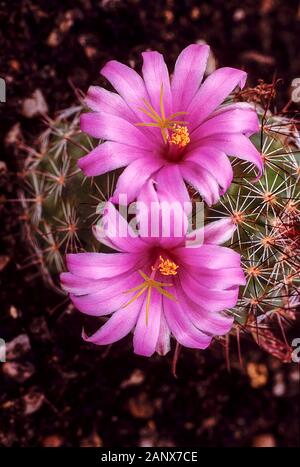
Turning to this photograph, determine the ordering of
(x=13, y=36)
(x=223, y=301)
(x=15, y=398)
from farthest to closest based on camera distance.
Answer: (x=13, y=36)
(x=15, y=398)
(x=223, y=301)

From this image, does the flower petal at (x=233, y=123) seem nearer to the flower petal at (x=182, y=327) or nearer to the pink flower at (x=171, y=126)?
the pink flower at (x=171, y=126)

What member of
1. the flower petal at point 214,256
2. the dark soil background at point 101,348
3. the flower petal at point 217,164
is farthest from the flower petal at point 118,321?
the dark soil background at point 101,348

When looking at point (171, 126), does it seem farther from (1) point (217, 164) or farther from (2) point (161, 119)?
(1) point (217, 164)

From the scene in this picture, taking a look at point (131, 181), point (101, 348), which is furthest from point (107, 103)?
point (101, 348)
